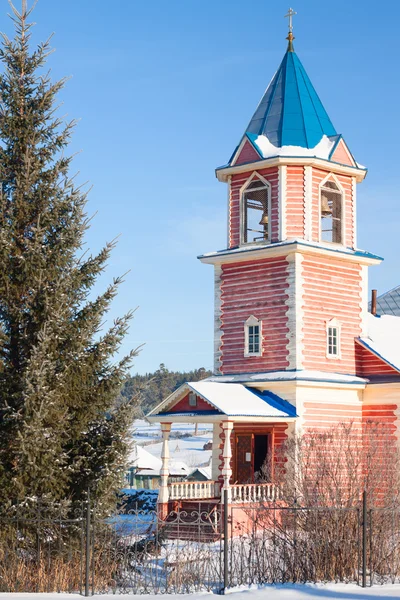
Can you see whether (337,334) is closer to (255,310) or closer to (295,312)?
(295,312)

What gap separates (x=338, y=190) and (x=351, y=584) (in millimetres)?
15225

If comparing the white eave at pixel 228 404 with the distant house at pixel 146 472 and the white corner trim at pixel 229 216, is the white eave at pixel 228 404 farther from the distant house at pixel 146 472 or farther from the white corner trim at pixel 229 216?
the distant house at pixel 146 472

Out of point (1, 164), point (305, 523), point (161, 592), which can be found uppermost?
point (1, 164)

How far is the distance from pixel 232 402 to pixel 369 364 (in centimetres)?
496

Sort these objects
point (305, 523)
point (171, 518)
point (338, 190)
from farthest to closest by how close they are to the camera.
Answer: point (338, 190) < point (171, 518) < point (305, 523)

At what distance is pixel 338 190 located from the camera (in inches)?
1073

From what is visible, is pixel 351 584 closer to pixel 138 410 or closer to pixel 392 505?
pixel 392 505

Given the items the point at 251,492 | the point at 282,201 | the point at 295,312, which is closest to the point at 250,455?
the point at 251,492

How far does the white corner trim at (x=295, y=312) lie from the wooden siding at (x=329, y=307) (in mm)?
174

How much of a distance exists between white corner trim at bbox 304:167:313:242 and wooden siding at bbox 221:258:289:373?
1084 mm

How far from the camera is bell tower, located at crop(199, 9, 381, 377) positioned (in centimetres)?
2591

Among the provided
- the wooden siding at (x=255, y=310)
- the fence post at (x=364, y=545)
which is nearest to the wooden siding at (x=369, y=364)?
the wooden siding at (x=255, y=310)

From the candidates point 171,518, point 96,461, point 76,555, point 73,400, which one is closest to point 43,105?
point 73,400

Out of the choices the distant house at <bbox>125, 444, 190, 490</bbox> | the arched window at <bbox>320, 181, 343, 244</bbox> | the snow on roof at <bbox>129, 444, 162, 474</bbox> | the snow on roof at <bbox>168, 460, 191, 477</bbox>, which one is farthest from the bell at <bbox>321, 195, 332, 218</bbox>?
the snow on roof at <bbox>129, 444, 162, 474</bbox>
